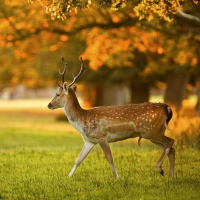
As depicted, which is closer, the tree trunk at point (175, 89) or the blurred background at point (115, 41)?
the blurred background at point (115, 41)

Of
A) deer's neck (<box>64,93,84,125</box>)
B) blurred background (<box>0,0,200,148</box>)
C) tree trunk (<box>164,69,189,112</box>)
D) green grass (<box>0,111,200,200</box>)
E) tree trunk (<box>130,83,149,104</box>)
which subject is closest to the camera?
green grass (<box>0,111,200,200</box>)

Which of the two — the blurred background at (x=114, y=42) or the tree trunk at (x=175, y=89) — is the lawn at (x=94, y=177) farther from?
the tree trunk at (x=175, y=89)

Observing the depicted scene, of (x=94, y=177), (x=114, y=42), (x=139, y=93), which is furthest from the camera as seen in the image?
(x=139, y=93)

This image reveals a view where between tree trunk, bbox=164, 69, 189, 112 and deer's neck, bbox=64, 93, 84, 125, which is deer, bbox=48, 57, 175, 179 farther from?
tree trunk, bbox=164, 69, 189, 112

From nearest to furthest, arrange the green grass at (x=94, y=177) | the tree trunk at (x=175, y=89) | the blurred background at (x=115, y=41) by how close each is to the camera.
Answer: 1. the green grass at (x=94, y=177)
2. the blurred background at (x=115, y=41)
3. the tree trunk at (x=175, y=89)

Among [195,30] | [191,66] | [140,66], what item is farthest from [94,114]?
[140,66]

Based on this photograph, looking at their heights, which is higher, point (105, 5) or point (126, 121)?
point (105, 5)

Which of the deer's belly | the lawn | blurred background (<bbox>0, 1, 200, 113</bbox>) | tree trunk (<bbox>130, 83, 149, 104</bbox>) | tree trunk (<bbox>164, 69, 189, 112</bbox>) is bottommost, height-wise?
tree trunk (<bbox>130, 83, 149, 104</bbox>)

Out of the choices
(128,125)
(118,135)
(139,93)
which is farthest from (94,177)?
(139,93)

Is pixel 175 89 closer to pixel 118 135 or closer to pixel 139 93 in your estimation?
pixel 139 93

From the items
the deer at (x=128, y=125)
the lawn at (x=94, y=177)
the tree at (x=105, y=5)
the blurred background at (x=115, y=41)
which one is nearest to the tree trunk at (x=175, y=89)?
the blurred background at (x=115, y=41)

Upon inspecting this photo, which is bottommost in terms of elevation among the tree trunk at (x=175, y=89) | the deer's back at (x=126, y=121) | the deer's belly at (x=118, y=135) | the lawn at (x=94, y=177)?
the tree trunk at (x=175, y=89)

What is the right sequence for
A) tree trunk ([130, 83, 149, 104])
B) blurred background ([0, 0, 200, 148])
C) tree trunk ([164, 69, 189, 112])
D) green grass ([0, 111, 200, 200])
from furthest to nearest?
tree trunk ([130, 83, 149, 104]) < tree trunk ([164, 69, 189, 112]) < blurred background ([0, 0, 200, 148]) < green grass ([0, 111, 200, 200])

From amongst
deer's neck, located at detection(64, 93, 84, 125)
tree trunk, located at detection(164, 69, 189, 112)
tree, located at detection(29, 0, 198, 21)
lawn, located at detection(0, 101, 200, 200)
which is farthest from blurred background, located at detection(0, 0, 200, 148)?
deer's neck, located at detection(64, 93, 84, 125)
